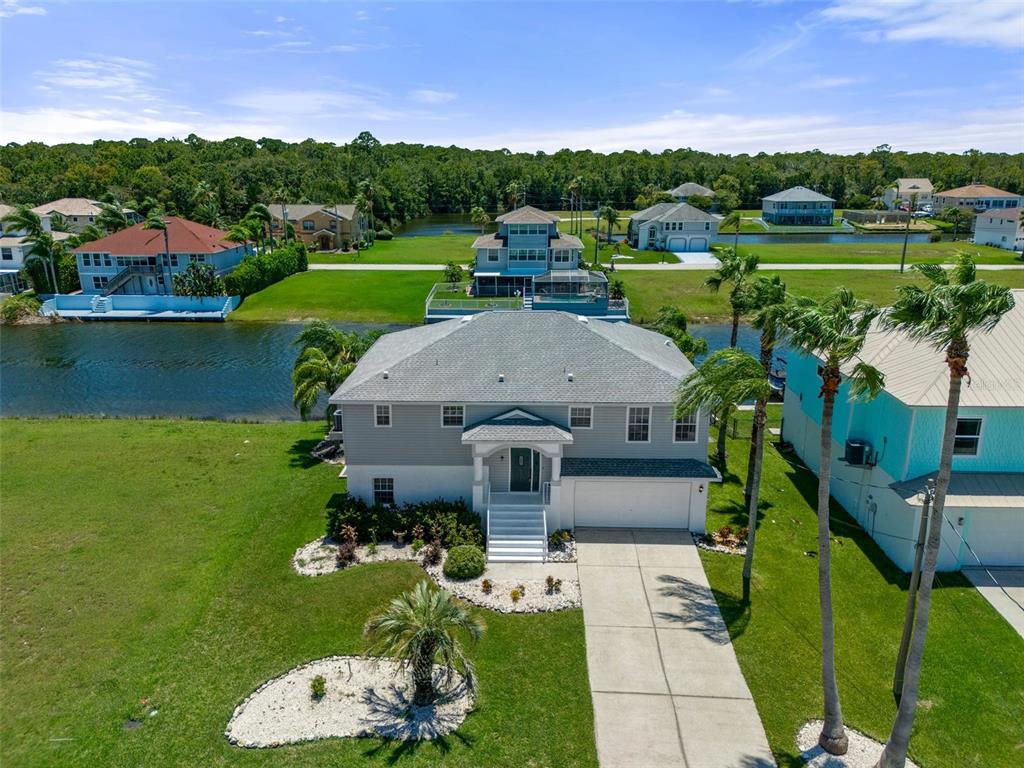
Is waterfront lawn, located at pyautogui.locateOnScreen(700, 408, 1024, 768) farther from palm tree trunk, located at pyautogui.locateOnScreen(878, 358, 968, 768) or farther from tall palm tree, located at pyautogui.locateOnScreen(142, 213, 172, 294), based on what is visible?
tall palm tree, located at pyautogui.locateOnScreen(142, 213, 172, 294)

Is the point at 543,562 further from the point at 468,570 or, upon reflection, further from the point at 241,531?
the point at 241,531

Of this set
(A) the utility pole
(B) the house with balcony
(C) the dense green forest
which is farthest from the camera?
(C) the dense green forest

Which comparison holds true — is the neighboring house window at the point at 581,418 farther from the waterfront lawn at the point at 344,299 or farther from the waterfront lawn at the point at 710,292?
the waterfront lawn at the point at 344,299

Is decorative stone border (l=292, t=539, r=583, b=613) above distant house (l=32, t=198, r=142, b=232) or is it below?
below

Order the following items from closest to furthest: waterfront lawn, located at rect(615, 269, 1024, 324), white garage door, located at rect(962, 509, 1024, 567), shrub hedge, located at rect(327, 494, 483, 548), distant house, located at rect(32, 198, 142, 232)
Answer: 1. white garage door, located at rect(962, 509, 1024, 567)
2. shrub hedge, located at rect(327, 494, 483, 548)
3. waterfront lawn, located at rect(615, 269, 1024, 324)
4. distant house, located at rect(32, 198, 142, 232)

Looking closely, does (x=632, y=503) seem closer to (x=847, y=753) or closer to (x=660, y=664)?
(x=660, y=664)

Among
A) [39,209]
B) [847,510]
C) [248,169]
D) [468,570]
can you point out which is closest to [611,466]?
[468,570]

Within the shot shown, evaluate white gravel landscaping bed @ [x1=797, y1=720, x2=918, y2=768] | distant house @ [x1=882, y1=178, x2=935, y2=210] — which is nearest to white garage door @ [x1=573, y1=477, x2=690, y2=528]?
white gravel landscaping bed @ [x1=797, y1=720, x2=918, y2=768]
